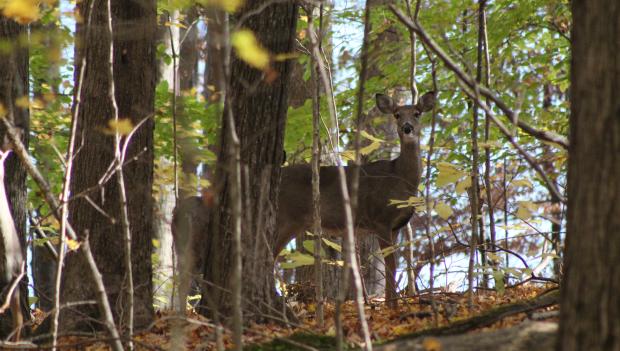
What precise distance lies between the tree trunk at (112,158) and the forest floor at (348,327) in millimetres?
395

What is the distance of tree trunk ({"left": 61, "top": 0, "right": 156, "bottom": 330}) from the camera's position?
5.69 m

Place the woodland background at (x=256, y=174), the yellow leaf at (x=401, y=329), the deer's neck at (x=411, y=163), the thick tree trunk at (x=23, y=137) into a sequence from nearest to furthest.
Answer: the woodland background at (x=256, y=174) → the yellow leaf at (x=401, y=329) → the thick tree trunk at (x=23, y=137) → the deer's neck at (x=411, y=163)

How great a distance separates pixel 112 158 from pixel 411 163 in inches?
184

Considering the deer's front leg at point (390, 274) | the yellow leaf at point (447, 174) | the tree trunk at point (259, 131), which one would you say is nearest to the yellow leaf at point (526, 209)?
the yellow leaf at point (447, 174)

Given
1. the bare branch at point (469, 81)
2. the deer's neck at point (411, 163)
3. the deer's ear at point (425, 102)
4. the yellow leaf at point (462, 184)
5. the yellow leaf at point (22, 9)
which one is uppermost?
the deer's ear at point (425, 102)

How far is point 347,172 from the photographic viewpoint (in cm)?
970

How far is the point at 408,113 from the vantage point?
960 centimetres

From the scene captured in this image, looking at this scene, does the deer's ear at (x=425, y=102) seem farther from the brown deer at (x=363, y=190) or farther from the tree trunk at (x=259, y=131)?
the tree trunk at (x=259, y=131)

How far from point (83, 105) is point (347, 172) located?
166 inches

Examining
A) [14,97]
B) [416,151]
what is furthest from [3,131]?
[416,151]

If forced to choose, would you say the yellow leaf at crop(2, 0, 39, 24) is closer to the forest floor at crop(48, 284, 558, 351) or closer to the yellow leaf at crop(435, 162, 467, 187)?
the forest floor at crop(48, 284, 558, 351)

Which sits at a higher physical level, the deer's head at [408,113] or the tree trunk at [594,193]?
the deer's head at [408,113]

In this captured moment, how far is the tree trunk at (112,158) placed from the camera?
569 cm

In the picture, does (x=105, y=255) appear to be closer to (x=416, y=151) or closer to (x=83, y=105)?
(x=83, y=105)
